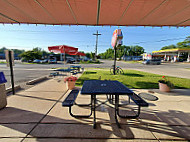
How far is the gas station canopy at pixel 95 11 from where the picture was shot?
287 cm

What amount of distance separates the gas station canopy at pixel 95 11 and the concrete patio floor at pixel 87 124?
3.57 m

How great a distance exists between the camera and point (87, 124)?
222cm

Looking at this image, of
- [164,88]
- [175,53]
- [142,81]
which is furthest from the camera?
[175,53]

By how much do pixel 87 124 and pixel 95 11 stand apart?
396 cm

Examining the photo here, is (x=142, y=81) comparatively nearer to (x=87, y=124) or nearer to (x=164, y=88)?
(x=164, y=88)

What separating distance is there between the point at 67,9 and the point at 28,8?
4.72 ft

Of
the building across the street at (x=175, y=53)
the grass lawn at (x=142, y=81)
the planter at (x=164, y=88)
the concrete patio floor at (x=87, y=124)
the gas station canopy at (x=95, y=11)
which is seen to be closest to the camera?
the concrete patio floor at (x=87, y=124)

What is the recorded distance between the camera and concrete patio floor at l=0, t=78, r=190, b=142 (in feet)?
6.08

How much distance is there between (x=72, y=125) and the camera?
2.16 meters

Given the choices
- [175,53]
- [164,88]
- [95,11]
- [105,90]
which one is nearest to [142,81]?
[164,88]

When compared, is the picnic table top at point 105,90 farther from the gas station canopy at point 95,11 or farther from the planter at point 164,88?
the planter at point 164,88

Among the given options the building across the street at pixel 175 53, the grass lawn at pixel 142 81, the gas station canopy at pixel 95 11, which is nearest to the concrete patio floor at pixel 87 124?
the grass lawn at pixel 142 81

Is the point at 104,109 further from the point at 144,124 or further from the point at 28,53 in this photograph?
the point at 28,53

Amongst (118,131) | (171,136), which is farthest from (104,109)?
(171,136)
